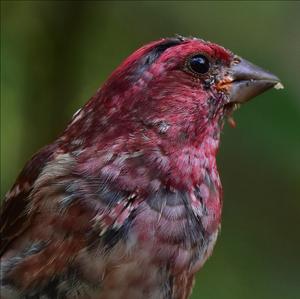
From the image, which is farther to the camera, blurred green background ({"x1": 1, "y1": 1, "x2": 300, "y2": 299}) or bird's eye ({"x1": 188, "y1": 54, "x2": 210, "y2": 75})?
blurred green background ({"x1": 1, "y1": 1, "x2": 300, "y2": 299})

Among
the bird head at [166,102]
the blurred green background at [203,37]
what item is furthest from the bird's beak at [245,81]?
the blurred green background at [203,37]

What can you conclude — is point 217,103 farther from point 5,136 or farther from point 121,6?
point 5,136

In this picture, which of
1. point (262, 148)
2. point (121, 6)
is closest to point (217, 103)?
point (262, 148)

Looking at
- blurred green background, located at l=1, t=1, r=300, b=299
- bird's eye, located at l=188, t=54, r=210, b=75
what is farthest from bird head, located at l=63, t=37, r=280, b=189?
blurred green background, located at l=1, t=1, r=300, b=299

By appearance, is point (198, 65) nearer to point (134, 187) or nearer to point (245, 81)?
point (245, 81)

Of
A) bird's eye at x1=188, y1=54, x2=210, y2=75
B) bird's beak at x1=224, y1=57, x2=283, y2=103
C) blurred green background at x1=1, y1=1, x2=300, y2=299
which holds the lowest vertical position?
blurred green background at x1=1, y1=1, x2=300, y2=299

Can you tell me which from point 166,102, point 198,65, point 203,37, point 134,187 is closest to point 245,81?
point 198,65

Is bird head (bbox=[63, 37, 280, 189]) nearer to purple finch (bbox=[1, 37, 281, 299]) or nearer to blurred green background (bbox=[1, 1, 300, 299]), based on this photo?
purple finch (bbox=[1, 37, 281, 299])
